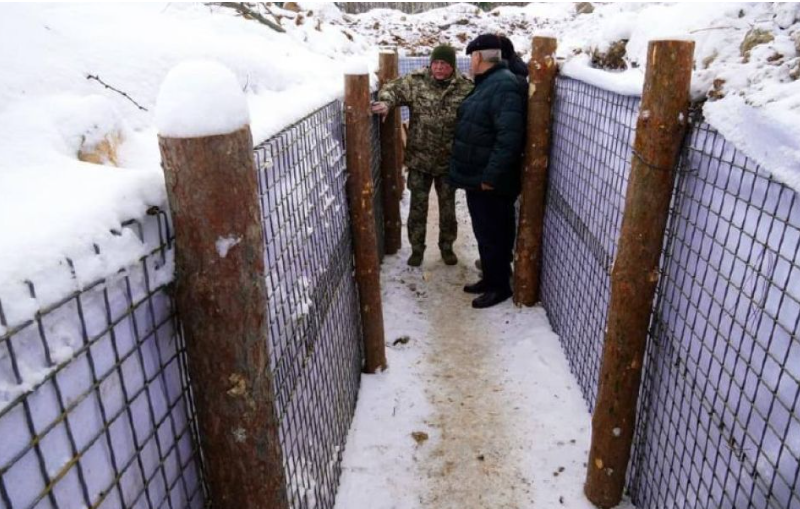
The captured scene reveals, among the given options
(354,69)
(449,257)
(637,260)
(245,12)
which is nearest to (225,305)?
(637,260)

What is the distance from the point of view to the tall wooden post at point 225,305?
120 centimetres

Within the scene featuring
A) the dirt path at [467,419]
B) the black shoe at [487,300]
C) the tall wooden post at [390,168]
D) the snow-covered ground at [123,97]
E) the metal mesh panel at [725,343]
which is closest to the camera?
the snow-covered ground at [123,97]

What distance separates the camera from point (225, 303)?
4.16ft

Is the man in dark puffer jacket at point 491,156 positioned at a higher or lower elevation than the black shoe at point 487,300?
higher

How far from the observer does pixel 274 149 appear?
2018 mm

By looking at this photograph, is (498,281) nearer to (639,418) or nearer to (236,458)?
(639,418)

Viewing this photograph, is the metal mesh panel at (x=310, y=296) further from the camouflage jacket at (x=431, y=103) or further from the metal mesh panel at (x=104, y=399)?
the camouflage jacket at (x=431, y=103)

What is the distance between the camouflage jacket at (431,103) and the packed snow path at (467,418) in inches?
61.6

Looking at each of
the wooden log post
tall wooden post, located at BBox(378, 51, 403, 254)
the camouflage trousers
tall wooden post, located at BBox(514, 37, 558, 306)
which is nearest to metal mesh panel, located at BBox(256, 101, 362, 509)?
the wooden log post

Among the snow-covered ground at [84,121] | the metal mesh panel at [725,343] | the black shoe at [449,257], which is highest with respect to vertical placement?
the snow-covered ground at [84,121]

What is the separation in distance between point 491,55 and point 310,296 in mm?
2984

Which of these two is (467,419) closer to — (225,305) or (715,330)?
(715,330)

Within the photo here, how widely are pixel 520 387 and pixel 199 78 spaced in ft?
10.8

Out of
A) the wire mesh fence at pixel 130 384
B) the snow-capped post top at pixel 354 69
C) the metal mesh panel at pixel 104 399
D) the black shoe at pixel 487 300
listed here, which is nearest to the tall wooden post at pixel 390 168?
the black shoe at pixel 487 300
